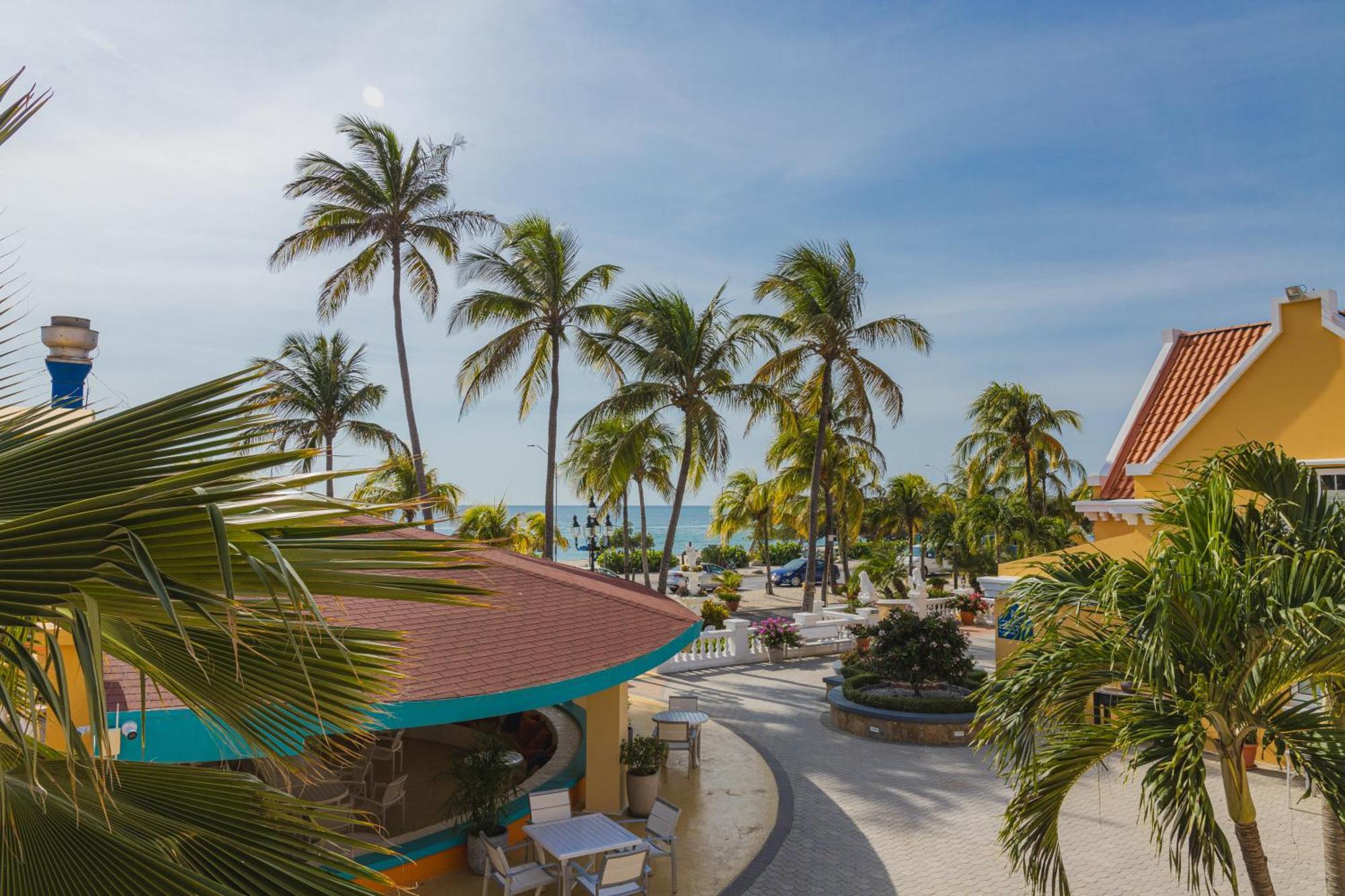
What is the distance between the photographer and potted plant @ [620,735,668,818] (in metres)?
12.0

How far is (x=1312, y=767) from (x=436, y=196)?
2715 centimetres

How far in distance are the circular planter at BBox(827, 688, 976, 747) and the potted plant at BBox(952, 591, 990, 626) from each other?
1586cm

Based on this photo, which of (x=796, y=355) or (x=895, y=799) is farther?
(x=796, y=355)

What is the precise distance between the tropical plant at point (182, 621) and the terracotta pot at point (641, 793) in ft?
29.1

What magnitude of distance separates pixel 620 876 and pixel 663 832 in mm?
1426

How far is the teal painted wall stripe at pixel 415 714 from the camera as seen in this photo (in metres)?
7.12

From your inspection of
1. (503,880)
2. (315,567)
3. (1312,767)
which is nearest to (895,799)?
(503,880)

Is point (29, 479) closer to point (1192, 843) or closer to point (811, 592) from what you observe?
point (1192, 843)

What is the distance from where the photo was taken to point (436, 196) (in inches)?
1090

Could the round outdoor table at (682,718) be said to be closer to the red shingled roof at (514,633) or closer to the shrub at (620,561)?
the red shingled roof at (514,633)

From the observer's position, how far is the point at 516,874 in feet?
29.5

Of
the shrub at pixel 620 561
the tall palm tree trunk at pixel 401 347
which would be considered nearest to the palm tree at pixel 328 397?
the tall palm tree trunk at pixel 401 347

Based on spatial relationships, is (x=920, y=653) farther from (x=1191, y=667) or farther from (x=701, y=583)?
(x=701, y=583)

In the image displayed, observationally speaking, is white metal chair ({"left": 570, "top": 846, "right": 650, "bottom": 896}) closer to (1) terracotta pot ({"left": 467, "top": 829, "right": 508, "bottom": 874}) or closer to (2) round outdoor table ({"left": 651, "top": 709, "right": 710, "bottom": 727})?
(1) terracotta pot ({"left": 467, "top": 829, "right": 508, "bottom": 874})
